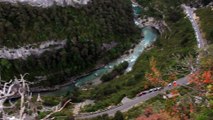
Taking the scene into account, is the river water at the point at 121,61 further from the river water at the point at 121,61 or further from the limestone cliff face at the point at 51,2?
the limestone cliff face at the point at 51,2

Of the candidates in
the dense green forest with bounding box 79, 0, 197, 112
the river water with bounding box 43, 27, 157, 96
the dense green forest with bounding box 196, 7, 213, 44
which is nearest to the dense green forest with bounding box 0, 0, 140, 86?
the river water with bounding box 43, 27, 157, 96

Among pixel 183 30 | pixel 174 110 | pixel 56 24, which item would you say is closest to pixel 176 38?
pixel 183 30

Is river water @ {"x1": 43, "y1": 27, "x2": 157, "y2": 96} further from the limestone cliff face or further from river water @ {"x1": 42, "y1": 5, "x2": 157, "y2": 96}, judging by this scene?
the limestone cliff face

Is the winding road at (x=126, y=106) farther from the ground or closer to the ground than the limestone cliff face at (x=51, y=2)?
closer to the ground

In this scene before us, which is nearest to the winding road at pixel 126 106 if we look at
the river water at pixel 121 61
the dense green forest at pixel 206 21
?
the river water at pixel 121 61

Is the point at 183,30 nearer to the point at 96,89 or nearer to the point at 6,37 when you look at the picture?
the point at 96,89
